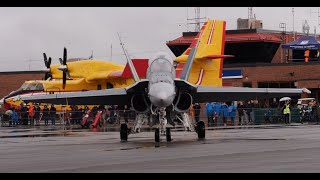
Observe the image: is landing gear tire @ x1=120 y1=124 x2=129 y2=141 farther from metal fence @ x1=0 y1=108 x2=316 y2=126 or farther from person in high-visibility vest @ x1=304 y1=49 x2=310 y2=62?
person in high-visibility vest @ x1=304 y1=49 x2=310 y2=62

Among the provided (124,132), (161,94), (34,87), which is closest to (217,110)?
(34,87)

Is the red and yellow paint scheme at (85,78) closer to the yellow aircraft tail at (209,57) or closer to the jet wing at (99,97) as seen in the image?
the yellow aircraft tail at (209,57)

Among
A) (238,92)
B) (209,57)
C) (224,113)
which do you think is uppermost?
(209,57)

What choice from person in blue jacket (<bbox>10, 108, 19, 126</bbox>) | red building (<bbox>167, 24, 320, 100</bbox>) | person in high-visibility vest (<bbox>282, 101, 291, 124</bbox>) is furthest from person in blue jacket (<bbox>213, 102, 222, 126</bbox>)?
person in blue jacket (<bbox>10, 108, 19, 126</bbox>)

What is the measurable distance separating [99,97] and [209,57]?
1324cm

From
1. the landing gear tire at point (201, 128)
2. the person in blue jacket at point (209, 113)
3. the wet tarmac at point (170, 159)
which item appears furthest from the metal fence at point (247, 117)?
the wet tarmac at point (170, 159)

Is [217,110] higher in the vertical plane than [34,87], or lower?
lower

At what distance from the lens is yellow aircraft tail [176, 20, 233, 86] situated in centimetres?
3872

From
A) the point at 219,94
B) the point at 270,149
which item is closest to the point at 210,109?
the point at 219,94

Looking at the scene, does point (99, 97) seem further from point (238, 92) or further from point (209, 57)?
point (209, 57)

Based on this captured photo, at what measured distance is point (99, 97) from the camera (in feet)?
87.7
